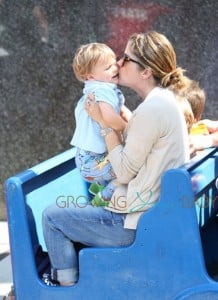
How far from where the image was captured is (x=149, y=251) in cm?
251

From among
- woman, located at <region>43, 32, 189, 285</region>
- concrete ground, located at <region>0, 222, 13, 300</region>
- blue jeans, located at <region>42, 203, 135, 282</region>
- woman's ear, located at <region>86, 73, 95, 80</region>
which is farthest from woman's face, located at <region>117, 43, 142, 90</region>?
concrete ground, located at <region>0, 222, 13, 300</region>

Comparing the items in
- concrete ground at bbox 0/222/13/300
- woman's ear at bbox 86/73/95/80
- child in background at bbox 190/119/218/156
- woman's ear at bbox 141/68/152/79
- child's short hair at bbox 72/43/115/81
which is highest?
child's short hair at bbox 72/43/115/81

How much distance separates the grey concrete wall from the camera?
14.6 feet

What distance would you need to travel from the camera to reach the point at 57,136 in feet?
15.8

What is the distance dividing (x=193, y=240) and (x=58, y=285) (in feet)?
1.97

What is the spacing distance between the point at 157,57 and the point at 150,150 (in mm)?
366

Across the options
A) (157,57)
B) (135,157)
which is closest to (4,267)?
(135,157)

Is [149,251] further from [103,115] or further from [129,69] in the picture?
[129,69]

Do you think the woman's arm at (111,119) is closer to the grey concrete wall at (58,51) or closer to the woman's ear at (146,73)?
the woman's ear at (146,73)

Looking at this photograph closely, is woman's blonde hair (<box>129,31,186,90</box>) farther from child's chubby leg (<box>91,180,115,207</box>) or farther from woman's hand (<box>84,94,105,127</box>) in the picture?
child's chubby leg (<box>91,180,115,207</box>)

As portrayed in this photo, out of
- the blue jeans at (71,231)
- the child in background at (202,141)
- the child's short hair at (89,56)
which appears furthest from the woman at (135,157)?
the child in background at (202,141)

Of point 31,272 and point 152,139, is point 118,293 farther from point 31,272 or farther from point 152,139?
point 152,139

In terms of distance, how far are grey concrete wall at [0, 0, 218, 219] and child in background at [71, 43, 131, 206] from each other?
1752 millimetres

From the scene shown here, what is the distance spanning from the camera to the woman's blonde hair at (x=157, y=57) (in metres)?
2.64
